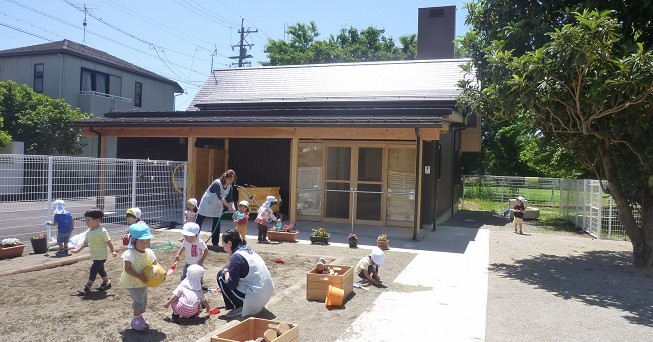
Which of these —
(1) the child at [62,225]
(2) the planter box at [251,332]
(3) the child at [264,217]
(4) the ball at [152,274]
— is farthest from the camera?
(3) the child at [264,217]

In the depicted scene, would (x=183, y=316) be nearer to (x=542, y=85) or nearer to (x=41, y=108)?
(x=542, y=85)

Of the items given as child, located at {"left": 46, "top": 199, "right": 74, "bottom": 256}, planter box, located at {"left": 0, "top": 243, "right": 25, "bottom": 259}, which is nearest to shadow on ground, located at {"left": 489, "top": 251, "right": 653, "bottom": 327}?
child, located at {"left": 46, "top": 199, "right": 74, "bottom": 256}

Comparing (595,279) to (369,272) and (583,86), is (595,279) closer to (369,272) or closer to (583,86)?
(583,86)

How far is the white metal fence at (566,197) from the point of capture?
14.9 meters

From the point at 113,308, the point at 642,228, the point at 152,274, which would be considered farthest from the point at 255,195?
the point at 642,228

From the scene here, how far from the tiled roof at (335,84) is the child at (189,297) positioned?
12006mm

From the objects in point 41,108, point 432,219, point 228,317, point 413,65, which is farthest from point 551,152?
point 41,108

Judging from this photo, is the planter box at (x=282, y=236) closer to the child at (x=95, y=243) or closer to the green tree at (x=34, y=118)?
the child at (x=95, y=243)

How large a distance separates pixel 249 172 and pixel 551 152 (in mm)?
13926

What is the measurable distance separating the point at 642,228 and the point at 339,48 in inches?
1586

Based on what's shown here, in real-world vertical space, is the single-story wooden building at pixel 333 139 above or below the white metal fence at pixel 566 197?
above

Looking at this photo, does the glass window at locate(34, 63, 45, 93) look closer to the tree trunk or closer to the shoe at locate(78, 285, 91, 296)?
the shoe at locate(78, 285, 91, 296)

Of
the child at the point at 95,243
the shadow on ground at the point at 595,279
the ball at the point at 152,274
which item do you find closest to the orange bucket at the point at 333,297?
the ball at the point at 152,274

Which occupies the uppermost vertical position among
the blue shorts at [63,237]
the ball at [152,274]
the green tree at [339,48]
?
the green tree at [339,48]
